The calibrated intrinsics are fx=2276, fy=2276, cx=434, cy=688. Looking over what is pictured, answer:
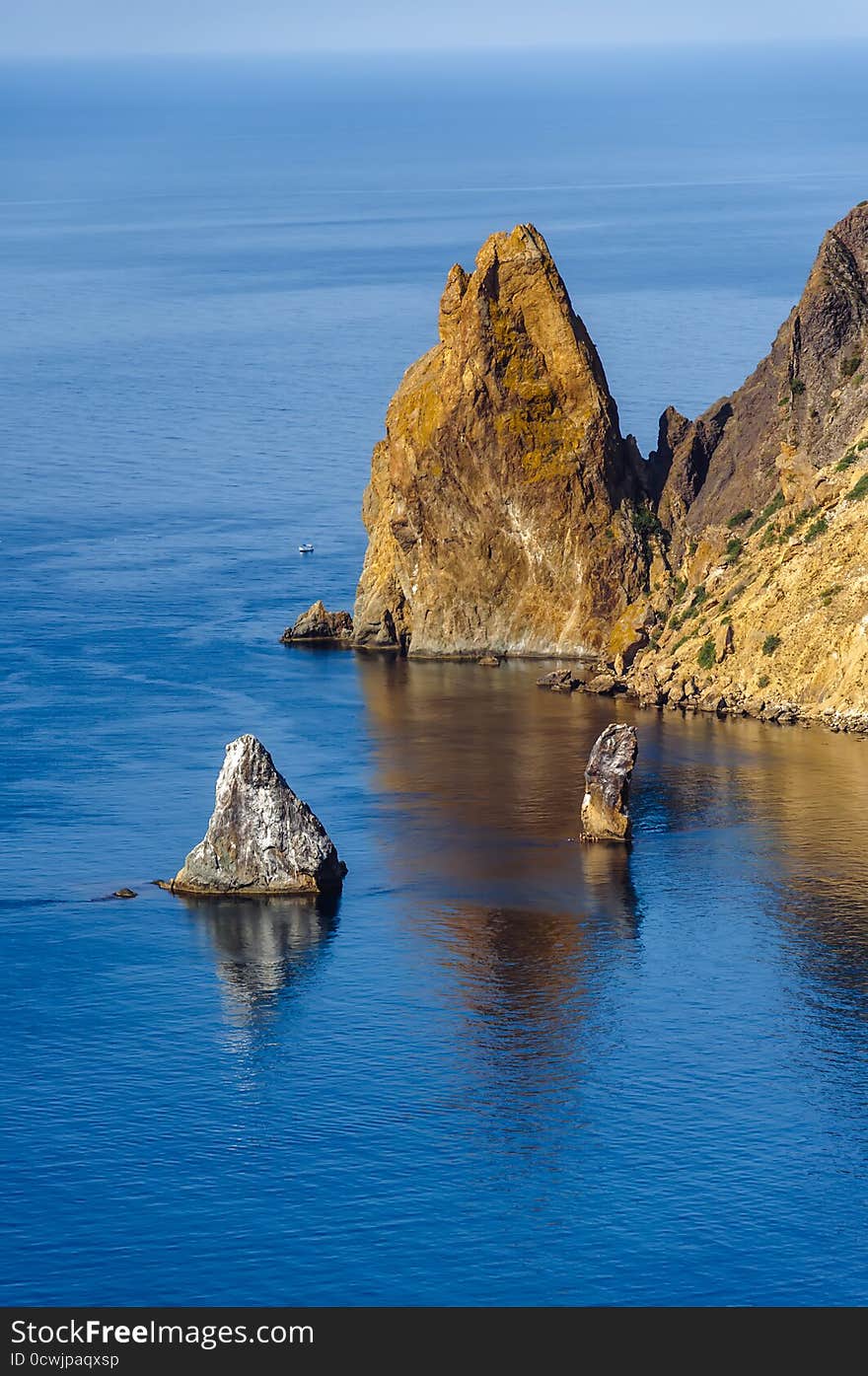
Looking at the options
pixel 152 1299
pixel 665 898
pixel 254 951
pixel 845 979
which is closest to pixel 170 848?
pixel 254 951

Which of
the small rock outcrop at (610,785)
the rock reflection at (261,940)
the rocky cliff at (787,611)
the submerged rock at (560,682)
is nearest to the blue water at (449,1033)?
the rock reflection at (261,940)

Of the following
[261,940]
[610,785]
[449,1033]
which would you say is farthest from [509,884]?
[449,1033]

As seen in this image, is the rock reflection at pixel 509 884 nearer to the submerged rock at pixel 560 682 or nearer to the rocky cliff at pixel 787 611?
the submerged rock at pixel 560 682

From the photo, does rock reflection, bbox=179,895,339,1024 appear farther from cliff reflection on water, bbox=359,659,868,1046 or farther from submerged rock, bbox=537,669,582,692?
submerged rock, bbox=537,669,582,692

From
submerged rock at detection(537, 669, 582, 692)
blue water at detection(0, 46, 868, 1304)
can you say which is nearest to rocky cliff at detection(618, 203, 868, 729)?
submerged rock at detection(537, 669, 582, 692)

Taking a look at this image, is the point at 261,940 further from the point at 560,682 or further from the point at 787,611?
the point at 787,611
